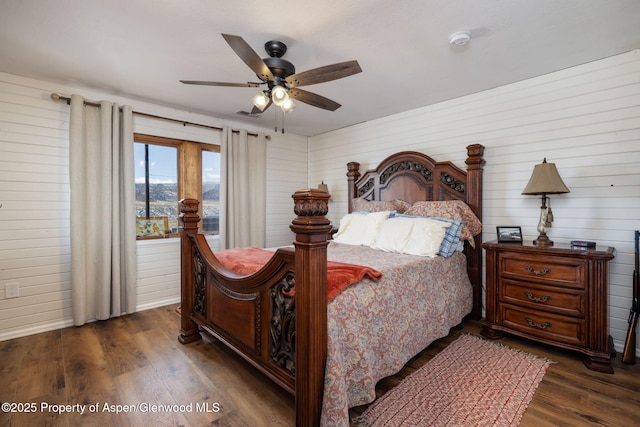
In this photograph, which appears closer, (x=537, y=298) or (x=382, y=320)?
Answer: (x=382, y=320)

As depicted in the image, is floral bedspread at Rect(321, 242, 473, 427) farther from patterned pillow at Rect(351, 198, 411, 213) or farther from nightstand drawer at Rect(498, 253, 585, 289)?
patterned pillow at Rect(351, 198, 411, 213)

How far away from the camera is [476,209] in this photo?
3.01 m

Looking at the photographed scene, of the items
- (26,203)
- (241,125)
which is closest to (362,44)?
(241,125)

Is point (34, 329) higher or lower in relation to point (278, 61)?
lower

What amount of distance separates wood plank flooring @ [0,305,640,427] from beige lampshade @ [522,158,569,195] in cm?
130

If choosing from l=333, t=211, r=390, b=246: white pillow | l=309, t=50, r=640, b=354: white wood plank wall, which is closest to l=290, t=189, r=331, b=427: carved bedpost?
l=333, t=211, r=390, b=246: white pillow

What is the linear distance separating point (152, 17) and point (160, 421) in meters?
2.47

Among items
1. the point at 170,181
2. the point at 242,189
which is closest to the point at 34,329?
the point at 170,181

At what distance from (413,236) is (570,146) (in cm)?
157

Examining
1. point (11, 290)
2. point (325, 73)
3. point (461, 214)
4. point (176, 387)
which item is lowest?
point (176, 387)

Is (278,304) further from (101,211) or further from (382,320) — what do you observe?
(101,211)

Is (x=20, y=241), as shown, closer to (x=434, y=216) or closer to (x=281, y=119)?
(x=281, y=119)

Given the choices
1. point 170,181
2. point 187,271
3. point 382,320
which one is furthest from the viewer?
point 170,181

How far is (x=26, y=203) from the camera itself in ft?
9.04
